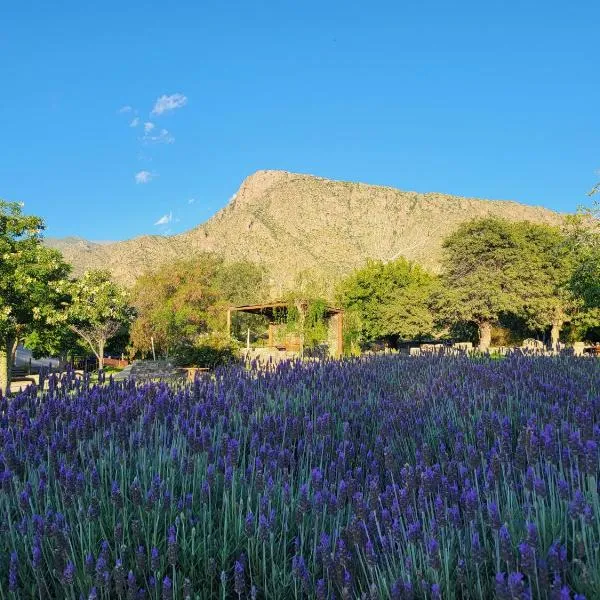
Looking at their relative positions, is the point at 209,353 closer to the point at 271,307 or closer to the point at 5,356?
the point at 5,356

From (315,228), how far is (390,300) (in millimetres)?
50372

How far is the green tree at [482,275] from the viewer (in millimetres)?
36906

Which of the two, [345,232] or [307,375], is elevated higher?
[345,232]

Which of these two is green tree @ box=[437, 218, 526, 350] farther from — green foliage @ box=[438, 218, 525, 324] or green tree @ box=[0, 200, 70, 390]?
green tree @ box=[0, 200, 70, 390]

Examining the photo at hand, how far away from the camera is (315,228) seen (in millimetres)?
95250

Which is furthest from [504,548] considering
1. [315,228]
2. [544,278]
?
[315,228]

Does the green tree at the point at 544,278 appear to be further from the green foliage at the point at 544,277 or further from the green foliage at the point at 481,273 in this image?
the green foliage at the point at 481,273

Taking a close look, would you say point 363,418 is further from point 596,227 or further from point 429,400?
point 596,227

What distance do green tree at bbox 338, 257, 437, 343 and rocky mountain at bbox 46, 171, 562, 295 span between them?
25281mm

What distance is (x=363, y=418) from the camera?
15.0 feet

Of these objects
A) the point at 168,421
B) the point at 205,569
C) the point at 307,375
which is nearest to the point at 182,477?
the point at 205,569

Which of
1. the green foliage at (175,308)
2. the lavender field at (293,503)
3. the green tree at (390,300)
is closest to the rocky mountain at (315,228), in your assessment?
the green tree at (390,300)

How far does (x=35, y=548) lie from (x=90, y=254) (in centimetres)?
10494

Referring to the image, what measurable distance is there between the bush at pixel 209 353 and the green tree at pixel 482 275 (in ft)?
66.1
